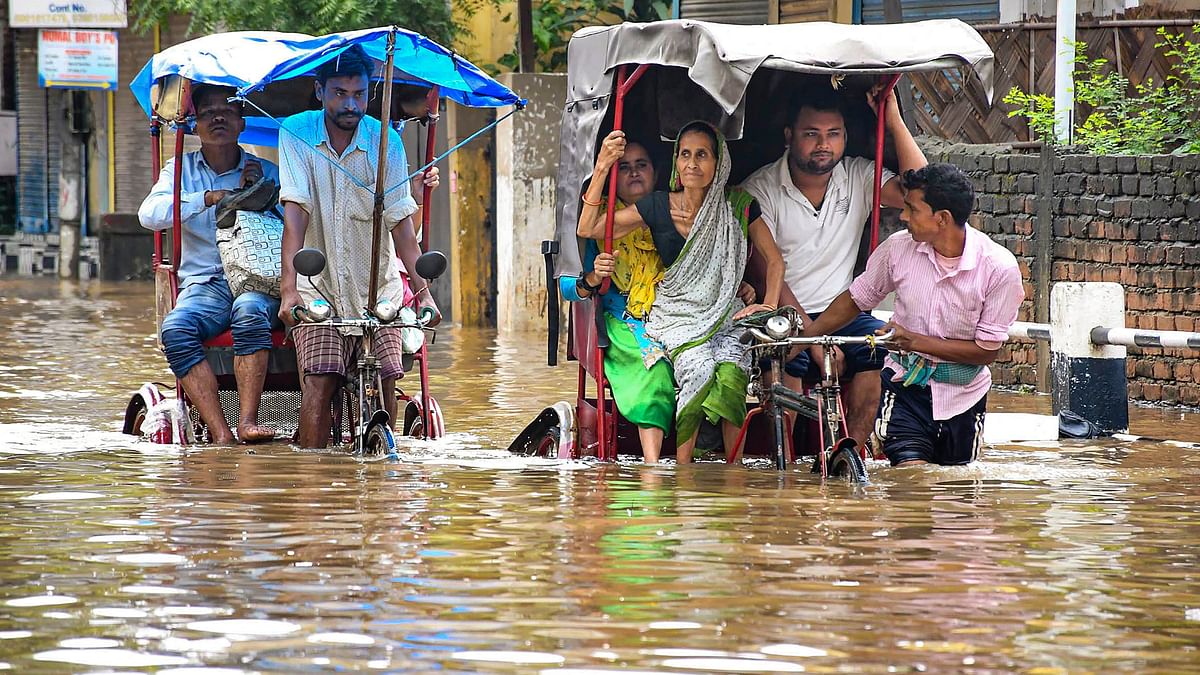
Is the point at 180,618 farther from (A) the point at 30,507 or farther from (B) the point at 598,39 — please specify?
(B) the point at 598,39

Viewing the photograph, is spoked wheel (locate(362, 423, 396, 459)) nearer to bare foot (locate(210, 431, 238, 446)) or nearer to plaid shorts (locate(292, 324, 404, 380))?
plaid shorts (locate(292, 324, 404, 380))

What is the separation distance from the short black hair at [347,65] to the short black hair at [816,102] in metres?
2.04

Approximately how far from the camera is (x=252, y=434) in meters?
10.6

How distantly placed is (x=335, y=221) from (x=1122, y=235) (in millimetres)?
5438

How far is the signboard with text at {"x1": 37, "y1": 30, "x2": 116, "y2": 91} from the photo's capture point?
29.4 metres

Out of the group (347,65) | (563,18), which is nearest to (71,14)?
A: (563,18)

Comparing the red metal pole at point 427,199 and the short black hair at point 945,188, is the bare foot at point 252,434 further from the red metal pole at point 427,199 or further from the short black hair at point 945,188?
the short black hair at point 945,188

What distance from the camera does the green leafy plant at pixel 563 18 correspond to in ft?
69.9

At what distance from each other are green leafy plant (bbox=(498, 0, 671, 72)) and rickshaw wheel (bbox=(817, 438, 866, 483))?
12.7 m

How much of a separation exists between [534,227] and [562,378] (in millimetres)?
4054

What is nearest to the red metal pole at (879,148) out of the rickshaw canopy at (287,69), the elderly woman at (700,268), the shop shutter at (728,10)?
the elderly woman at (700,268)

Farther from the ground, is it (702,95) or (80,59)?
(80,59)

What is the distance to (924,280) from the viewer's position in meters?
9.20

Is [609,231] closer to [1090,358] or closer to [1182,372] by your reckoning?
[1090,358]
